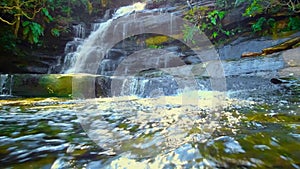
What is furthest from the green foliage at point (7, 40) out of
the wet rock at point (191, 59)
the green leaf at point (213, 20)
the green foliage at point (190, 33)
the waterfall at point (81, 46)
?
the green leaf at point (213, 20)

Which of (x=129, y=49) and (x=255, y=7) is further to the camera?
(x=129, y=49)

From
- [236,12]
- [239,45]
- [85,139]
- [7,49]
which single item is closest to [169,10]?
[236,12]

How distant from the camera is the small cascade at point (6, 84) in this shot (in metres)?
5.06

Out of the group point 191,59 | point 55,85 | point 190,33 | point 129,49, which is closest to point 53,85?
point 55,85

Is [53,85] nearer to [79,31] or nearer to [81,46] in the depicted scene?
[81,46]

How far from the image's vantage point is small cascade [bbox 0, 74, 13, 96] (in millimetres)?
5057

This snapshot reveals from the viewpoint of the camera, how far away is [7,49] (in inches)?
296

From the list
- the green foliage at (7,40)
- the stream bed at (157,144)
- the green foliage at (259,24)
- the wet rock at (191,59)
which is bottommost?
the stream bed at (157,144)

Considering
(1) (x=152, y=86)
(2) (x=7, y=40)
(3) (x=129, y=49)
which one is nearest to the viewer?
(1) (x=152, y=86)

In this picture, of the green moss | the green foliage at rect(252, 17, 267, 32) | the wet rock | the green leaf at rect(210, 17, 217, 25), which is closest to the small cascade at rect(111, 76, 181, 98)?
the wet rock

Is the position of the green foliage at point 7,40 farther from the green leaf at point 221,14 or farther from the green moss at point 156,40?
the green leaf at point 221,14

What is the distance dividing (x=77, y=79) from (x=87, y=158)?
Answer: 3.88 m

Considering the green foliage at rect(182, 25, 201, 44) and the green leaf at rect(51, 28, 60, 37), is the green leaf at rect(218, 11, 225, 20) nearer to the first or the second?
the green foliage at rect(182, 25, 201, 44)

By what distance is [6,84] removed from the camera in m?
5.11
